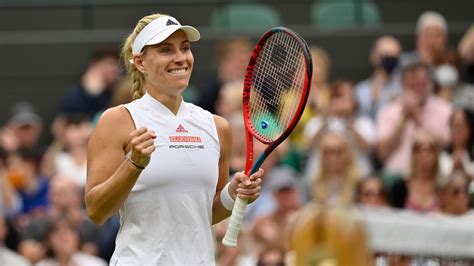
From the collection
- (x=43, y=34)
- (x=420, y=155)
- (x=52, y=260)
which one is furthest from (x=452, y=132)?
(x=43, y=34)

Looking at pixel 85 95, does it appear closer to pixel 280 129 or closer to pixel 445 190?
pixel 445 190

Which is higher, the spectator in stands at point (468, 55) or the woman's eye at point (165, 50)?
the woman's eye at point (165, 50)

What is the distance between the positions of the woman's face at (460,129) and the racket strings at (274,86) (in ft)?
15.4

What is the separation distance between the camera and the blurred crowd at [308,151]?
9.95 meters

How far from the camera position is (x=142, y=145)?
5137 millimetres

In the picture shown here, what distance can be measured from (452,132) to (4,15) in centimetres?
528

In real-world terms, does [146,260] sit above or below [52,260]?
above

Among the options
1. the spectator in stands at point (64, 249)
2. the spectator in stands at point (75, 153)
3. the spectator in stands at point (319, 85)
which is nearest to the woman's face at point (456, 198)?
the spectator in stands at point (319, 85)

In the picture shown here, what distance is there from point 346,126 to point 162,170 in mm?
5533

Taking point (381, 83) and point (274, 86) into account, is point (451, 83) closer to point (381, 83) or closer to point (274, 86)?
point (381, 83)

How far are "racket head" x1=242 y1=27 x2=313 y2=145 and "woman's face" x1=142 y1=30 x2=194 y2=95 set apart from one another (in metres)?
0.41

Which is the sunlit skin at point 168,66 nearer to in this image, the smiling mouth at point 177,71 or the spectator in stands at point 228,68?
the smiling mouth at point 177,71

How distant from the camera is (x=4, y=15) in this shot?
541 inches

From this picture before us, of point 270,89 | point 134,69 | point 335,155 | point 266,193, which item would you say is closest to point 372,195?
point 335,155
